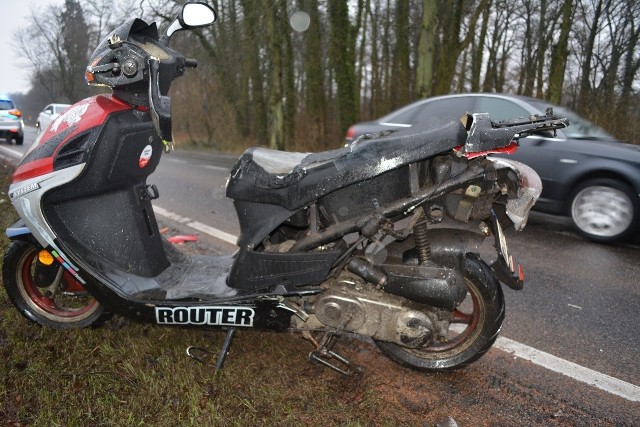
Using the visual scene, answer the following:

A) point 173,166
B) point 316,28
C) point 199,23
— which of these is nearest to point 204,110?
point 316,28

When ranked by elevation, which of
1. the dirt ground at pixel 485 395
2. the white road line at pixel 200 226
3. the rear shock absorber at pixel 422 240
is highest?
the rear shock absorber at pixel 422 240

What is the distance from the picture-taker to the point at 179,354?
2850mm

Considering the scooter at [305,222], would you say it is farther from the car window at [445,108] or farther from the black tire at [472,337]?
the car window at [445,108]

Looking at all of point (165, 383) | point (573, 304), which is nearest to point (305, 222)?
point (165, 383)

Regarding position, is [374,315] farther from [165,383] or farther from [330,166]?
[165,383]

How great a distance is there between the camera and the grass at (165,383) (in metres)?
2.34

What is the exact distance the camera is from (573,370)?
9.39 ft

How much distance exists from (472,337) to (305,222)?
114 cm

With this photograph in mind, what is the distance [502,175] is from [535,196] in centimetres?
19

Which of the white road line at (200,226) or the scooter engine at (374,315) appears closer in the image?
the scooter engine at (374,315)

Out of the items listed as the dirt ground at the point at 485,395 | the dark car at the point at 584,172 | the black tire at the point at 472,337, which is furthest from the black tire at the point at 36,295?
the dark car at the point at 584,172

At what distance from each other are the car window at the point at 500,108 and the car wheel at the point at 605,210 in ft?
3.89

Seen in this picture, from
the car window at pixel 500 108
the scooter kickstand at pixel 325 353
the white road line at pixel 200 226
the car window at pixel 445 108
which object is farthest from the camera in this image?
the car window at pixel 445 108

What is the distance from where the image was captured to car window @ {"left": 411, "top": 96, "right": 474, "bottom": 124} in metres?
6.61
